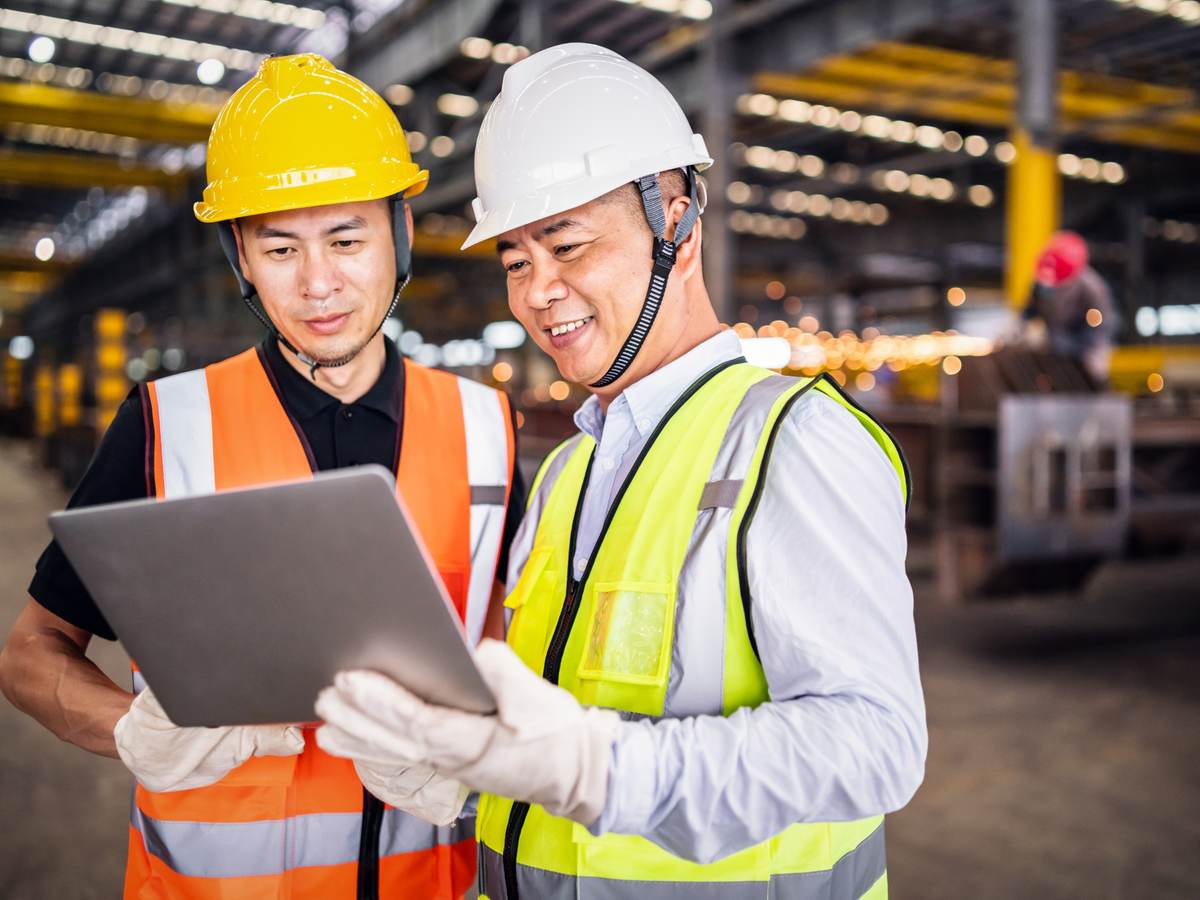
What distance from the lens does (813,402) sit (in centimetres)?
135

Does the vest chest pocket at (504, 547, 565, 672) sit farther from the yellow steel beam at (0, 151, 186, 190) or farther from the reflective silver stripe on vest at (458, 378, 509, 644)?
the yellow steel beam at (0, 151, 186, 190)

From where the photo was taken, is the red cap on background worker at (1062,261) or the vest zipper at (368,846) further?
the red cap on background worker at (1062,261)

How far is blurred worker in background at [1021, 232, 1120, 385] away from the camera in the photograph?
750 centimetres

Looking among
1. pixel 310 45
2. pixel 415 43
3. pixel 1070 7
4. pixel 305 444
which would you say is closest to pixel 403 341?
pixel 310 45

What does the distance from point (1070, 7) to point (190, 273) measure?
18.2m

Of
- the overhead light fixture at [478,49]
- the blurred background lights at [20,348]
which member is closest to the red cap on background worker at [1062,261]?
the overhead light fixture at [478,49]

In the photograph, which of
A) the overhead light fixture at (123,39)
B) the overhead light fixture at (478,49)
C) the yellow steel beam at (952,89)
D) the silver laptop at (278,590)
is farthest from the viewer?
the overhead light fixture at (123,39)

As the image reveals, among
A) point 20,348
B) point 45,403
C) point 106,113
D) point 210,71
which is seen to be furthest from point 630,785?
point 20,348

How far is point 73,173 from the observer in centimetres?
2111

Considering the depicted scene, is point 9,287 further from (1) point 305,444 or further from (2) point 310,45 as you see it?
(1) point 305,444

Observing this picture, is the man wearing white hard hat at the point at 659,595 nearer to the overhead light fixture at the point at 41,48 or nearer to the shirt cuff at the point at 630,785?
the shirt cuff at the point at 630,785

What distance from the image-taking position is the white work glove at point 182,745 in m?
1.43

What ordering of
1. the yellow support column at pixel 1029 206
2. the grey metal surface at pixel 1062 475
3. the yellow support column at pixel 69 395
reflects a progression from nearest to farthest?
the grey metal surface at pixel 1062 475 < the yellow support column at pixel 1029 206 < the yellow support column at pixel 69 395

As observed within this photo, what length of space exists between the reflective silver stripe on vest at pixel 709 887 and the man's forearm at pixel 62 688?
69 cm
